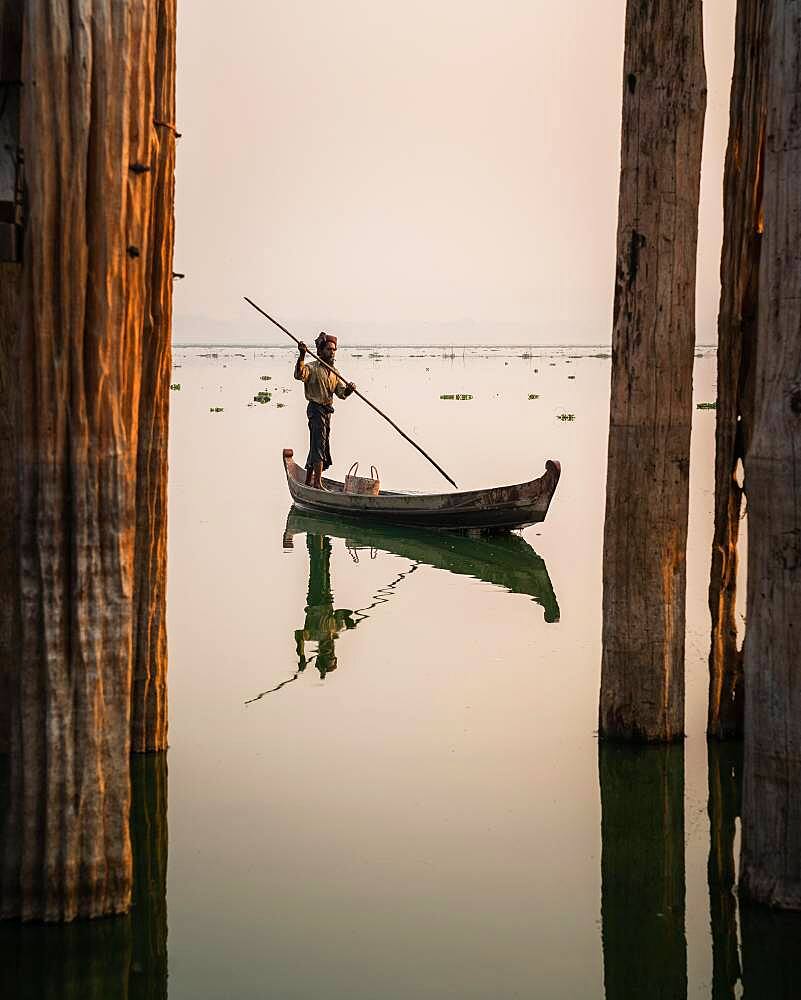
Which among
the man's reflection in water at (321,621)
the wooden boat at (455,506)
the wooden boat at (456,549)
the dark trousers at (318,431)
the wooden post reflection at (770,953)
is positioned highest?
the dark trousers at (318,431)

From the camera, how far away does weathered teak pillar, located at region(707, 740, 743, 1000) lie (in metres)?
5.04

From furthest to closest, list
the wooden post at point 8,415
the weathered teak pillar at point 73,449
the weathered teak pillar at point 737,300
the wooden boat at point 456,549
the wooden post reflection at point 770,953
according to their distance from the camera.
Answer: the wooden boat at point 456,549
the weathered teak pillar at point 737,300
the wooden post at point 8,415
the wooden post reflection at point 770,953
the weathered teak pillar at point 73,449

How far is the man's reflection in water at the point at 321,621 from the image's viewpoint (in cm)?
980

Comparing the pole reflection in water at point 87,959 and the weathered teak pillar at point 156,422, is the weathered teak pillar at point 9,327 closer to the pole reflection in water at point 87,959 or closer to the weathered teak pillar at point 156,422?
the weathered teak pillar at point 156,422

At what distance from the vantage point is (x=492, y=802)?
6684 mm

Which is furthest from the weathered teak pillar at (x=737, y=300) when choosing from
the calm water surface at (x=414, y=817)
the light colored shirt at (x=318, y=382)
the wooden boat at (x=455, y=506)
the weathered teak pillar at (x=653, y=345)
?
the light colored shirt at (x=318, y=382)

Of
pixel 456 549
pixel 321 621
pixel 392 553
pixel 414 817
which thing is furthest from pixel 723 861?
pixel 456 549

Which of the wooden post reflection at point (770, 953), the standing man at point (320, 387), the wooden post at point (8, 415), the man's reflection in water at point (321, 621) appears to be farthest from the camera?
the standing man at point (320, 387)

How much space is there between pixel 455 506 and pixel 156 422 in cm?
918

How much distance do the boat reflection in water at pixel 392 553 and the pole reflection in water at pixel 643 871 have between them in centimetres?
267

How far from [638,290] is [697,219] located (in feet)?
1.58

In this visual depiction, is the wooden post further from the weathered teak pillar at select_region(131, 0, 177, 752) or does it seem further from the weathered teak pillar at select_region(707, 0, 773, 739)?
the weathered teak pillar at select_region(707, 0, 773, 739)

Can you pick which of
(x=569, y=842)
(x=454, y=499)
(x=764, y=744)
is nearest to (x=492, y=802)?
(x=569, y=842)

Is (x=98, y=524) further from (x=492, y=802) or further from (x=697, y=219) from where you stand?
(x=697, y=219)
